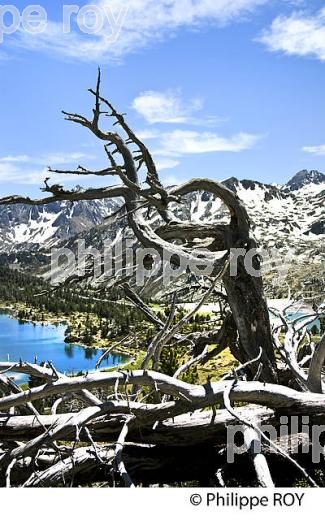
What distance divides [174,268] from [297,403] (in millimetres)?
3162

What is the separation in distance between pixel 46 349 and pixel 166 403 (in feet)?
390

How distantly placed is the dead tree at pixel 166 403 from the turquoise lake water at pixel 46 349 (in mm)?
74359

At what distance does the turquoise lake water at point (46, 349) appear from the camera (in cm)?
9994

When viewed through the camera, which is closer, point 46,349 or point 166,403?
point 166,403

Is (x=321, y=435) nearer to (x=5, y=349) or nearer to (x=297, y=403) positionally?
(x=297, y=403)

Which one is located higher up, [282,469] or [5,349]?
[282,469]

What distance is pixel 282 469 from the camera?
6.71m

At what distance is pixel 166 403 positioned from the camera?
247 inches

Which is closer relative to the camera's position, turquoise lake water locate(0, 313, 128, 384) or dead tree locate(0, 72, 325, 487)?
dead tree locate(0, 72, 325, 487)

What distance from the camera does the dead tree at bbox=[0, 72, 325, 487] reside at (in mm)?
5613

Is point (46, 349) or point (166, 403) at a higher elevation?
point (166, 403)

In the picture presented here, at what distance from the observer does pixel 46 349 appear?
11988 centimetres

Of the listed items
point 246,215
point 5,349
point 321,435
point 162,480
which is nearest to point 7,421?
point 162,480

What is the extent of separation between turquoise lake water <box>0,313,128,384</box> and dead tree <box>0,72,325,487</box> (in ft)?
244
